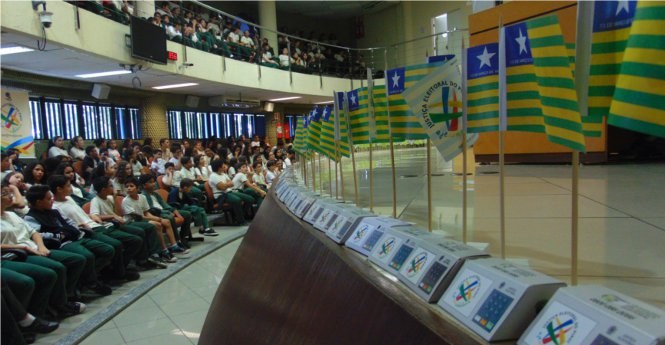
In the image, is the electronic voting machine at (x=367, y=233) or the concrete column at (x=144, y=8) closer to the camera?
the electronic voting machine at (x=367, y=233)

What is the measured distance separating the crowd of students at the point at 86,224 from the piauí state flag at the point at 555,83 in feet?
11.6

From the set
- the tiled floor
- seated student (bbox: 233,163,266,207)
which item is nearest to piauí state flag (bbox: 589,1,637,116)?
the tiled floor

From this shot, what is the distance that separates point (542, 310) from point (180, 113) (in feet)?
46.6

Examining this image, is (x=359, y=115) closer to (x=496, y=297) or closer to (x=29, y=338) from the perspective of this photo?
(x=496, y=297)

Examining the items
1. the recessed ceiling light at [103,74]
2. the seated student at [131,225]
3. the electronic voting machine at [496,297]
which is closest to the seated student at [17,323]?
the seated student at [131,225]

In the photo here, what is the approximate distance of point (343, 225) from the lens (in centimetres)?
139

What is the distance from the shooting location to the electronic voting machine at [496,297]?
0.69m

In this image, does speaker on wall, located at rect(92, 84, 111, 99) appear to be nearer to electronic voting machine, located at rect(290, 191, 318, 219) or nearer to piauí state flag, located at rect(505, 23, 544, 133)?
electronic voting machine, located at rect(290, 191, 318, 219)

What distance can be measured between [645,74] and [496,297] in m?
0.44

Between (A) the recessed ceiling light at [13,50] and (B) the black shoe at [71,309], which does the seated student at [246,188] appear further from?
(B) the black shoe at [71,309]

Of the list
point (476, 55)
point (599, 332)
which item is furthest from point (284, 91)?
point (599, 332)

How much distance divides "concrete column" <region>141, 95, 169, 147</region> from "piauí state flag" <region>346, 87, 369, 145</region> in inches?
435

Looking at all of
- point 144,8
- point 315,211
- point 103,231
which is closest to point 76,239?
point 103,231

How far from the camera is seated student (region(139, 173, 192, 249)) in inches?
234
